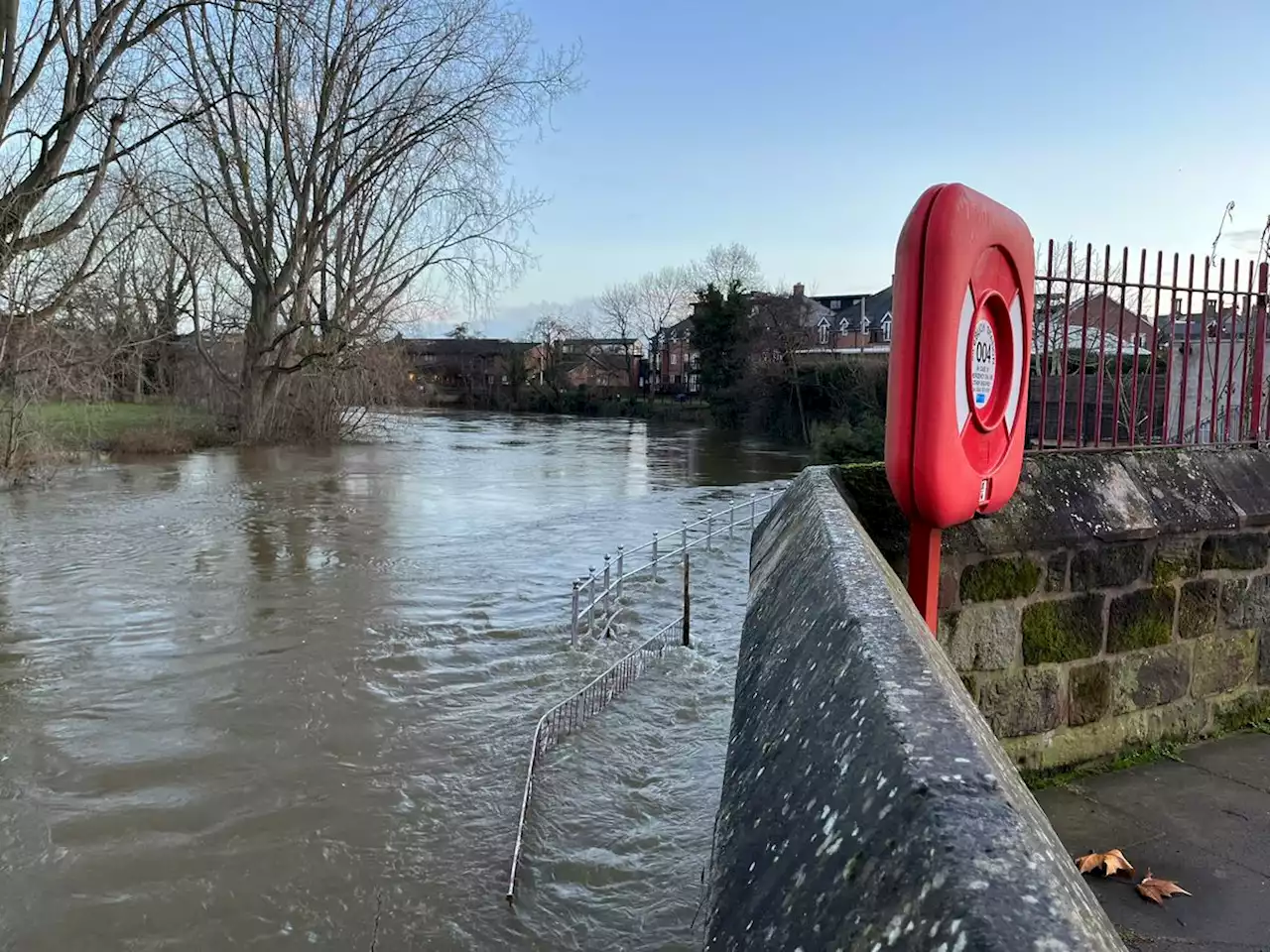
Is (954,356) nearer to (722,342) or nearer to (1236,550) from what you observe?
(1236,550)

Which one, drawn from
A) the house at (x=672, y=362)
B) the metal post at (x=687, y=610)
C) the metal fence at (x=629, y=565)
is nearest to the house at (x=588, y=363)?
the house at (x=672, y=362)

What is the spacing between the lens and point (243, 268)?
102 ft

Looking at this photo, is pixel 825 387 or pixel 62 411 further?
pixel 825 387

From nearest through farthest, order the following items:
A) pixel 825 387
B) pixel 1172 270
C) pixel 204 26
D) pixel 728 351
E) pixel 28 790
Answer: pixel 1172 270, pixel 28 790, pixel 204 26, pixel 825 387, pixel 728 351

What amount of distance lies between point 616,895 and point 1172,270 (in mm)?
4232

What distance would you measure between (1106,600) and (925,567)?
112 cm

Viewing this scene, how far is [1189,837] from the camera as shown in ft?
10.5

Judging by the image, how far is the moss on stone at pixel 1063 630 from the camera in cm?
375

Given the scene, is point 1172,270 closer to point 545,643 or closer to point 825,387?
point 545,643

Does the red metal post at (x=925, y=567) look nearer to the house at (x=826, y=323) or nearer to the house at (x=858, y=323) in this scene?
the house at (x=826, y=323)

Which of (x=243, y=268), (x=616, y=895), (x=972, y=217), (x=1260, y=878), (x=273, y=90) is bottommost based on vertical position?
(x=616, y=895)

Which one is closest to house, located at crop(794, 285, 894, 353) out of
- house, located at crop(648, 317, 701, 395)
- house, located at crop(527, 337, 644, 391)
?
house, located at crop(648, 317, 701, 395)

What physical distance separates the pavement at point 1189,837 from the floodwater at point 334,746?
1.74 m

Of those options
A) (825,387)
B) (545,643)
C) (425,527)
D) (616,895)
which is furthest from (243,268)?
(616,895)
